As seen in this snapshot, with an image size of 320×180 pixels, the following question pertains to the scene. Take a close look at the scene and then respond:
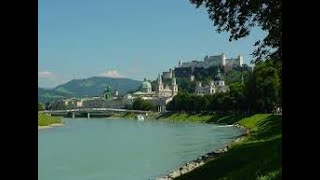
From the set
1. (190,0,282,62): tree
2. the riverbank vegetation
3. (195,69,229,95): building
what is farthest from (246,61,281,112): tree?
(195,69,229,95): building

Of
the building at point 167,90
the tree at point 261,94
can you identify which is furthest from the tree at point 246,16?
the building at point 167,90

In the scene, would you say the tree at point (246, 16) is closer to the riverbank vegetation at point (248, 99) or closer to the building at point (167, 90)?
the riverbank vegetation at point (248, 99)

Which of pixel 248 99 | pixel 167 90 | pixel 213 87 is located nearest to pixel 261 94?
pixel 248 99

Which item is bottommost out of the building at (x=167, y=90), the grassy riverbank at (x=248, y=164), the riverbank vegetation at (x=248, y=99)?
the grassy riverbank at (x=248, y=164)

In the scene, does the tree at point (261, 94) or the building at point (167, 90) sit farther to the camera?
the building at point (167, 90)

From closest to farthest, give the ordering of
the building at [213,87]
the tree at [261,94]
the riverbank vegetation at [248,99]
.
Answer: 1. the riverbank vegetation at [248,99]
2. the tree at [261,94]
3. the building at [213,87]

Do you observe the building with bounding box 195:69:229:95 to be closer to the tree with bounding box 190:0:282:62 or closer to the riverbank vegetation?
the riverbank vegetation

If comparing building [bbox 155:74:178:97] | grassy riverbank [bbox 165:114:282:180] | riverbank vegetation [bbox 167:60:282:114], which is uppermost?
building [bbox 155:74:178:97]

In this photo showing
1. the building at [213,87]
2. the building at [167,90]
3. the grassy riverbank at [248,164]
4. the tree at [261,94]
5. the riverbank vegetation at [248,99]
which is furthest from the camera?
the building at [167,90]

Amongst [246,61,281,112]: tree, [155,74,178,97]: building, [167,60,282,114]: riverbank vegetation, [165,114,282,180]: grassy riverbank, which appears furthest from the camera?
[155,74,178,97]: building

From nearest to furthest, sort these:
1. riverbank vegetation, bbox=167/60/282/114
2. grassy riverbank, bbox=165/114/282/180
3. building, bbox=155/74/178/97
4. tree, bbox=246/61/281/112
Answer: grassy riverbank, bbox=165/114/282/180 < riverbank vegetation, bbox=167/60/282/114 < tree, bbox=246/61/281/112 < building, bbox=155/74/178/97

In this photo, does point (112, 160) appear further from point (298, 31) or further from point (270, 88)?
point (270, 88)
